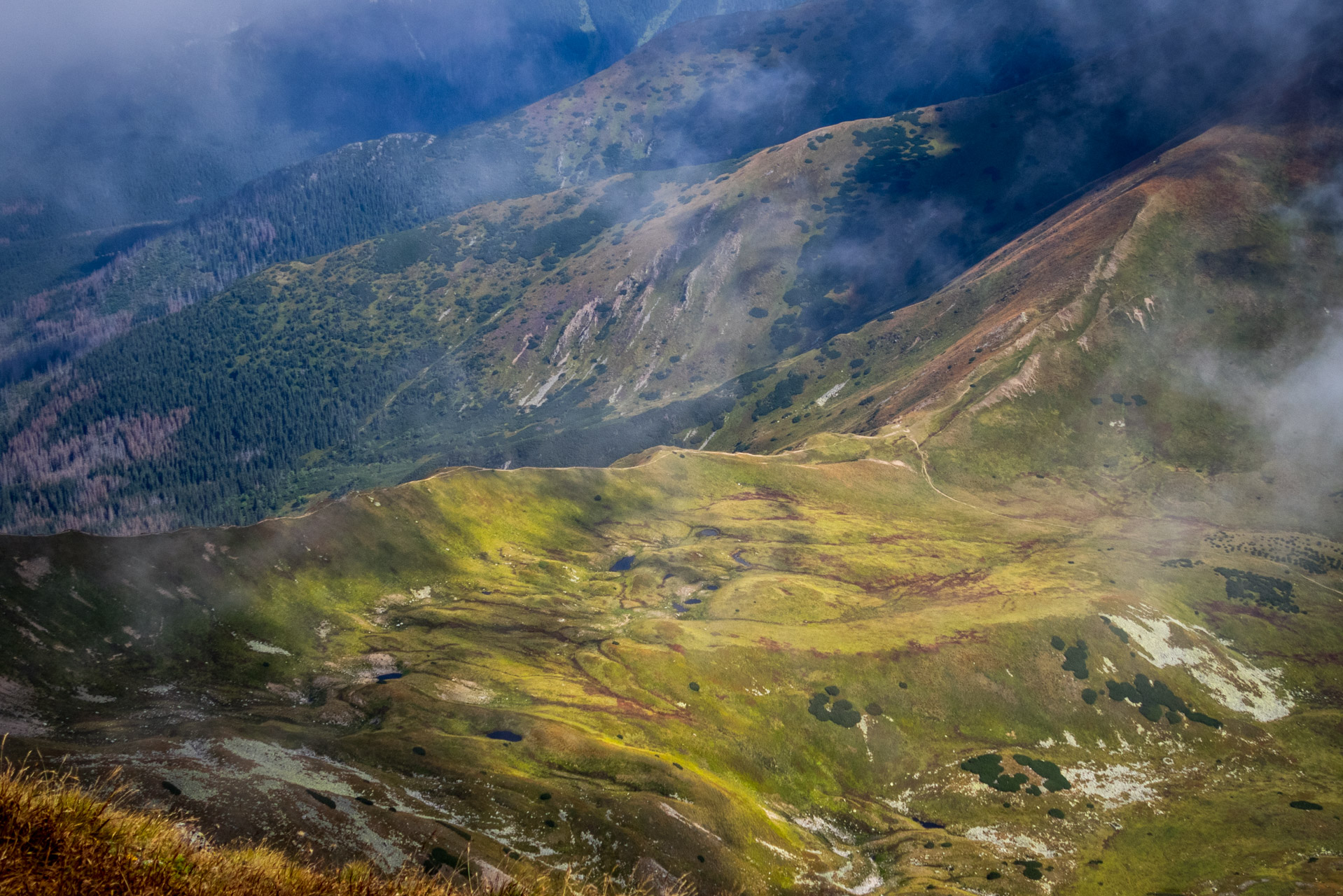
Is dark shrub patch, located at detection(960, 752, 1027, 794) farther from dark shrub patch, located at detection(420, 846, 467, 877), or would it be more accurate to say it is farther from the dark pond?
the dark pond

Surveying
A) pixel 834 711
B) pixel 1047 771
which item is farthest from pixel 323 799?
pixel 1047 771

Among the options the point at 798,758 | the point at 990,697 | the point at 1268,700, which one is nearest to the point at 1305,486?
the point at 1268,700

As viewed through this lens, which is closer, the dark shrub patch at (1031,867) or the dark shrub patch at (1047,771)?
the dark shrub patch at (1031,867)

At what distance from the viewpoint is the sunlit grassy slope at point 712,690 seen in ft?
265

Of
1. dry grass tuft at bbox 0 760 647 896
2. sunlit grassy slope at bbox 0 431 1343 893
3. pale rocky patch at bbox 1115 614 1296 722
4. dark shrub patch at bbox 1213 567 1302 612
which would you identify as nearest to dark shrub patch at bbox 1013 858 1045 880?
sunlit grassy slope at bbox 0 431 1343 893

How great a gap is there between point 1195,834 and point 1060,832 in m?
15.3

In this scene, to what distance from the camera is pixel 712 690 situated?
115m

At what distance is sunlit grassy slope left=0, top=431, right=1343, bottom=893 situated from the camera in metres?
80.8

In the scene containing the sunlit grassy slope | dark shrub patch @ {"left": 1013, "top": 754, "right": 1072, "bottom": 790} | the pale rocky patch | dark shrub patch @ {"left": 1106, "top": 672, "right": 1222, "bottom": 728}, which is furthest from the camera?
the pale rocky patch

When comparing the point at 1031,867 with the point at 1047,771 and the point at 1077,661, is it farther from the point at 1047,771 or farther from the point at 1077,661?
the point at 1077,661

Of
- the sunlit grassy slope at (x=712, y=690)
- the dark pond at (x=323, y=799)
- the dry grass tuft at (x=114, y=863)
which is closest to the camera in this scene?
the dry grass tuft at (x=114, y=863)

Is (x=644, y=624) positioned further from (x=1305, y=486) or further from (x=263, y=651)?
(x=1305, y=486)

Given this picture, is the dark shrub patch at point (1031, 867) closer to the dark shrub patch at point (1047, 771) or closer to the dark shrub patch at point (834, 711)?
the dark shrub patch at point (1047, 771)

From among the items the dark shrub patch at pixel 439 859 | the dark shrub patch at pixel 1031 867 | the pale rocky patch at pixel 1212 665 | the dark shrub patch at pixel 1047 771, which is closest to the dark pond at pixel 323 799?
the dark shrub patch at pixel 439 859
